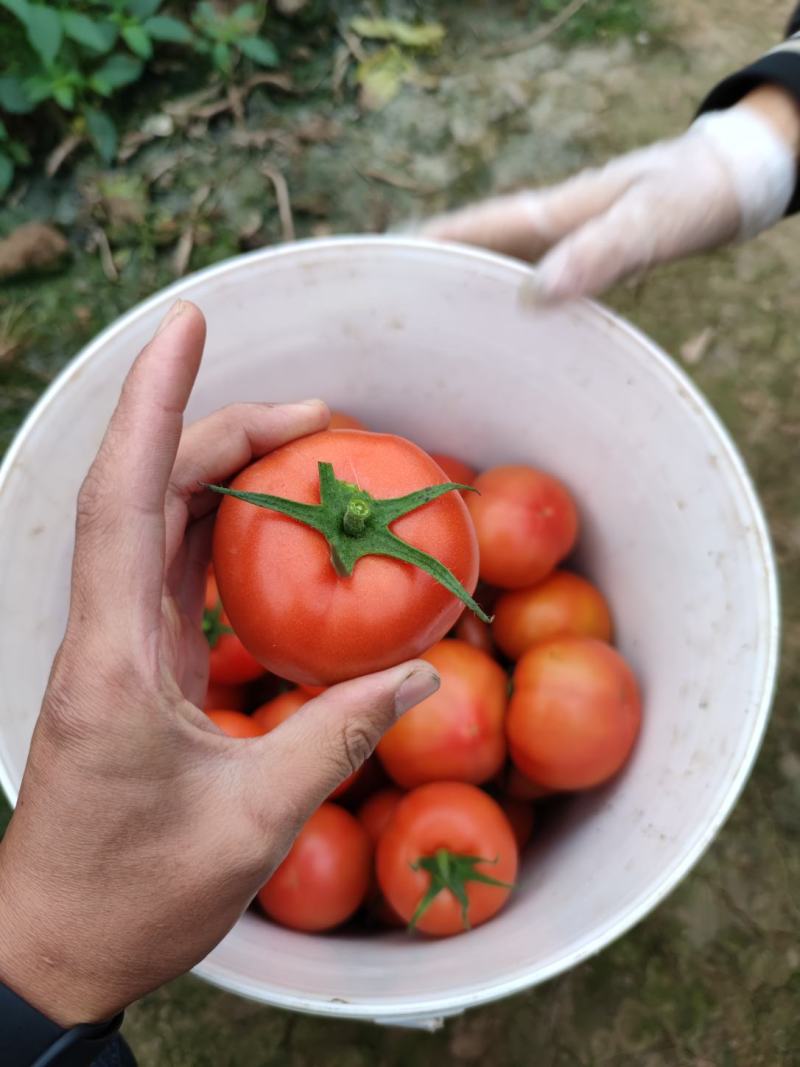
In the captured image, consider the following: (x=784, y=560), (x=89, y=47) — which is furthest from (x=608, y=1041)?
(x=89, y=47)

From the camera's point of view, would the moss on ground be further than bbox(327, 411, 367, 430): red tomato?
Yes

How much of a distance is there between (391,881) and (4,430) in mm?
1192

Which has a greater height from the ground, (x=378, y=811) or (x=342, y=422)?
(x=342, y=422)

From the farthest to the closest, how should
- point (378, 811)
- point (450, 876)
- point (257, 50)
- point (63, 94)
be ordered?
point (257, 50)
point (63, 94)
point (378, 811)
point (450, 876)

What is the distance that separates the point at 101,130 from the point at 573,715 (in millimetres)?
1536

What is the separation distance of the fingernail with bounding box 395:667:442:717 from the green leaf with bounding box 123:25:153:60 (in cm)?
151

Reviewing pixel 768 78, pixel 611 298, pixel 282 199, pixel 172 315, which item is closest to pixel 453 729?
pixel 172 315

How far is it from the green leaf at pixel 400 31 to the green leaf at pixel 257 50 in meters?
0.25

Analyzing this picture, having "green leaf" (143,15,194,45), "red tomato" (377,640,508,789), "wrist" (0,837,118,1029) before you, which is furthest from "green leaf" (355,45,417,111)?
"wrist" (0,837,118,1029)

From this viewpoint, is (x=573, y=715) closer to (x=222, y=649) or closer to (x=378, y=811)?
(x=378, y=811)

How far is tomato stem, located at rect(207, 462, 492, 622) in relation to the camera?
753mm

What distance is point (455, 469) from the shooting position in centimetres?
137

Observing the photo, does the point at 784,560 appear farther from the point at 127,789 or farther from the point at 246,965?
the point at 127,789

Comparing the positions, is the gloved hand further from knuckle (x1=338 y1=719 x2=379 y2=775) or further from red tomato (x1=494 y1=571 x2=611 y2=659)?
knuckle (x1=338 y1=719 x2=379 y2=775)
